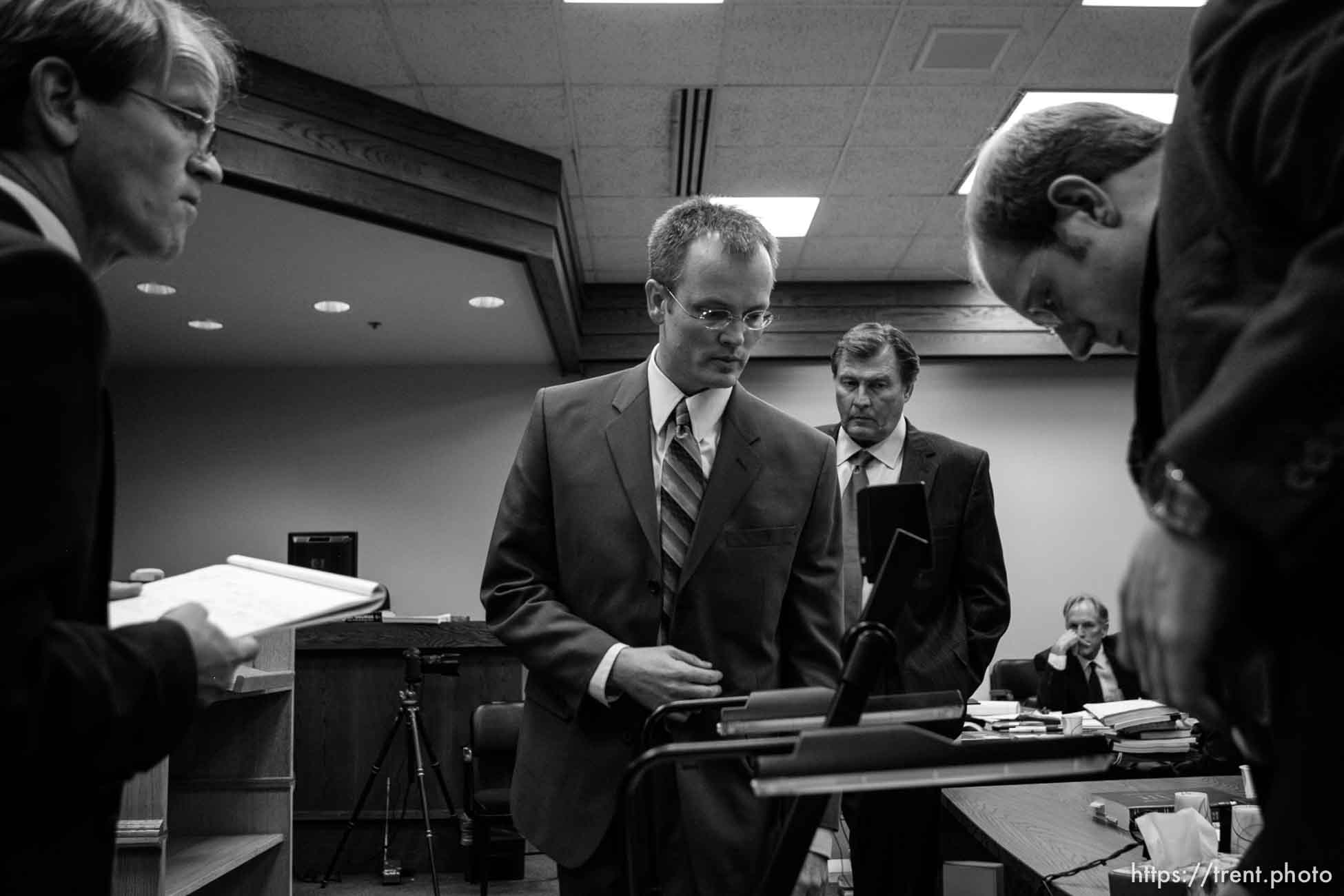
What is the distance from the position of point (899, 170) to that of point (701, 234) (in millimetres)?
4384

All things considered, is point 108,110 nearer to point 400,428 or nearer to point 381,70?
point 381,70

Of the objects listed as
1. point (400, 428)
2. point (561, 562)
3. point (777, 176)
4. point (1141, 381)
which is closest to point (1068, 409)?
point (777, 176)

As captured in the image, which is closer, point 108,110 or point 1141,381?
point 1141,381

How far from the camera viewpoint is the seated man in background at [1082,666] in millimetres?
5762

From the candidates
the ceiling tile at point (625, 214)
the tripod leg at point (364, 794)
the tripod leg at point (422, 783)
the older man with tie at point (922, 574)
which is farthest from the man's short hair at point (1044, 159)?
the ceiling tile at point (625, 214)

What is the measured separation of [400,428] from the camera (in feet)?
27.5

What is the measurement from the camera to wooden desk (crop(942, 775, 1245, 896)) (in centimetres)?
170

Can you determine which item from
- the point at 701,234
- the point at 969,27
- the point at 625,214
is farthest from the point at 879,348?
the point at 625,214

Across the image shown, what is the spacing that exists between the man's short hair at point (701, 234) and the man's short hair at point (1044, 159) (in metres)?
0.80

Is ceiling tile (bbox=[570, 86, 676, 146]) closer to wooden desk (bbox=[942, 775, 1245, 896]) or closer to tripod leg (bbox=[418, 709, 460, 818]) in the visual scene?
tripod leg (bbox=[418, 709, 460, 818])

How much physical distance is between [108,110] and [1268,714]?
3.35ft

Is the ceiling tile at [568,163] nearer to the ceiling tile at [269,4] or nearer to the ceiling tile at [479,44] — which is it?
the ceiling tile at [479,44]

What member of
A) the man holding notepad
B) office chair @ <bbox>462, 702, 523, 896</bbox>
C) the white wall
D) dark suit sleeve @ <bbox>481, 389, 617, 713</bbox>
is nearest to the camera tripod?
office chair @ <bbox>462, 702, 523, 896</bbox>

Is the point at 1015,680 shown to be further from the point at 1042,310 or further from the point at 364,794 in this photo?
the point at 1042,310
